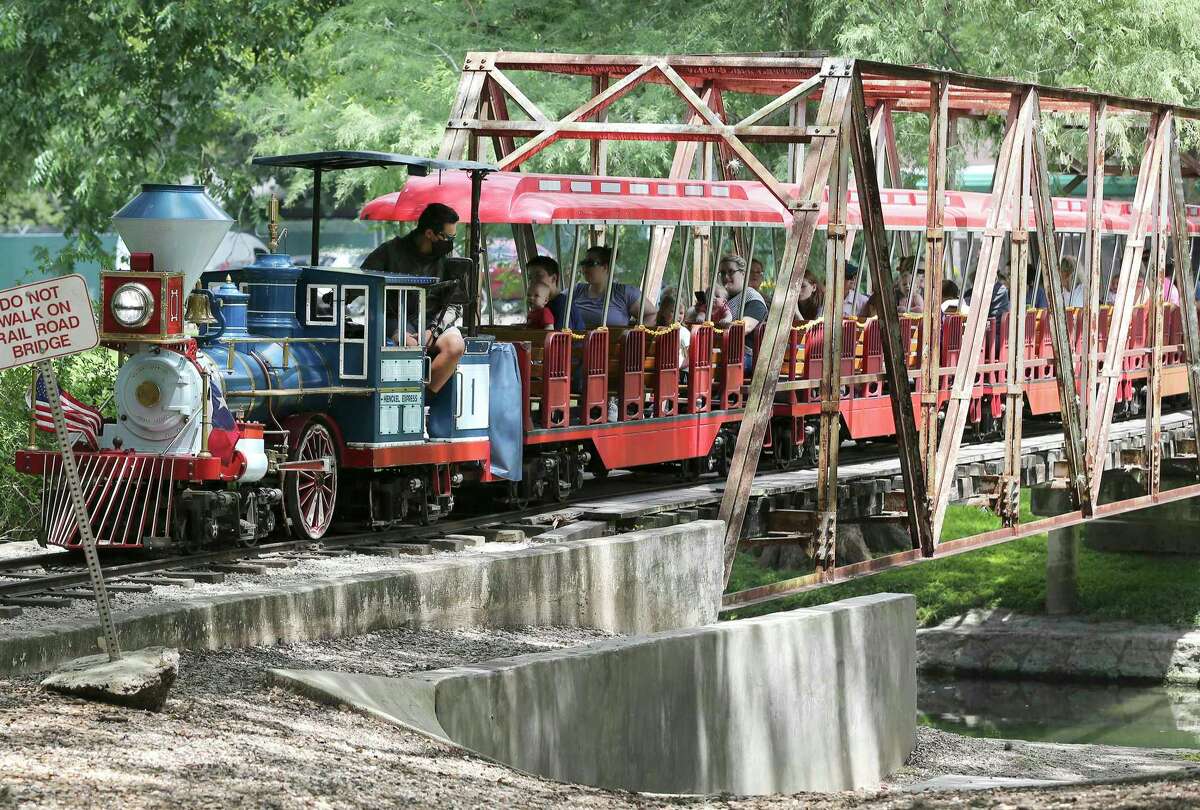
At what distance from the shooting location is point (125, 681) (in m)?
8.38

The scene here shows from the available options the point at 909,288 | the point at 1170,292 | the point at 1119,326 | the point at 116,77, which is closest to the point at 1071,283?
the point at 1170,292

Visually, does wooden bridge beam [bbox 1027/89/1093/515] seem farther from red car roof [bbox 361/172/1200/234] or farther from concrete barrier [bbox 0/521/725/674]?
concrete barrier [bbox 0/521/725/674]

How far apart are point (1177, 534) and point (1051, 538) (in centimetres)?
425

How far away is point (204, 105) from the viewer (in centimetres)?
2744

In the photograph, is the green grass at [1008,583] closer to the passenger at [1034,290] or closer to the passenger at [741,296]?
the passenger at [1034,290]

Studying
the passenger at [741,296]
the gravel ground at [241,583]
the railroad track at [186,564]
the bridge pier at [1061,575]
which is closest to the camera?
the gravel ground at [241,583]

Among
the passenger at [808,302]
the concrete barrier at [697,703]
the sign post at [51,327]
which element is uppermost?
the passenger at [808,302]

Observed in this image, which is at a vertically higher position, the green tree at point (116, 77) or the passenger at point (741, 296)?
the green tree at point (116, 77)

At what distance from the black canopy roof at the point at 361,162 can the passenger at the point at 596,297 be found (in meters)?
2.02

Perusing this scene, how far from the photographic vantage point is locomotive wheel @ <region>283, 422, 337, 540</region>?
1307 centimetres

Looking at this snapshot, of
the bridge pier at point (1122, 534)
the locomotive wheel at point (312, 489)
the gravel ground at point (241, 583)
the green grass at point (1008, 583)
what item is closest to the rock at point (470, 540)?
the gravel ground at point (241, 583)

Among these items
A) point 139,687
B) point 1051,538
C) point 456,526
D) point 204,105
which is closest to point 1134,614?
point 1051,538

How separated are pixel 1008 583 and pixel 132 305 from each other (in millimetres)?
22856

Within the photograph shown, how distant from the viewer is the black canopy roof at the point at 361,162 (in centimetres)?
1386
